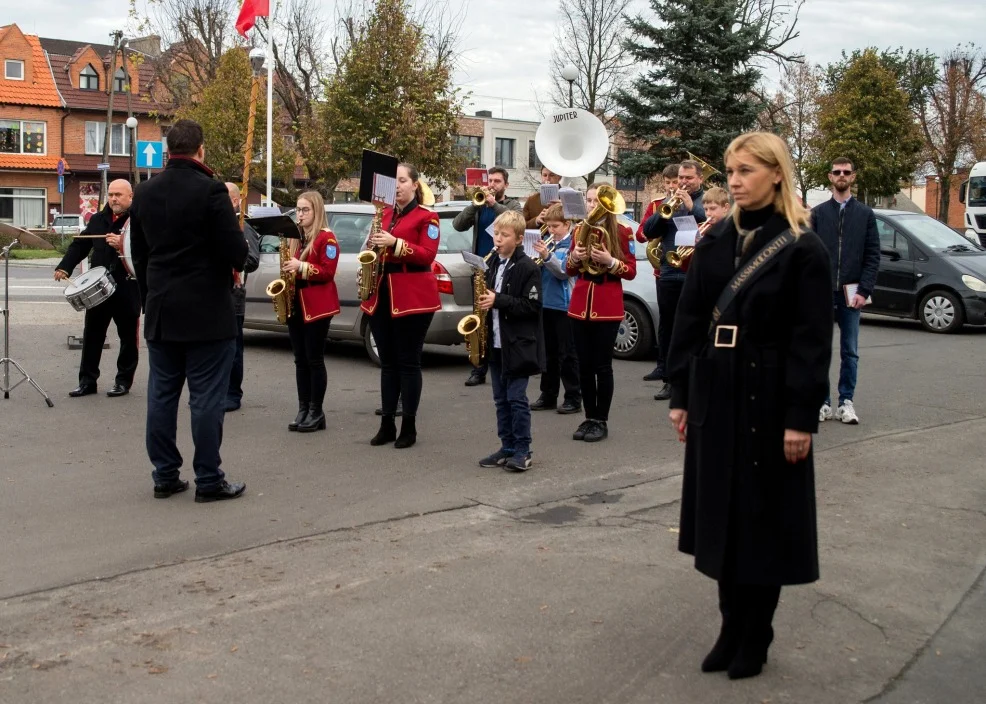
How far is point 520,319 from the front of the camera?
24.7 feet

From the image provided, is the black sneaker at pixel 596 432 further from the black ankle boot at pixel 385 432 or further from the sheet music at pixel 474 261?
the sheet music at pixel 474 261

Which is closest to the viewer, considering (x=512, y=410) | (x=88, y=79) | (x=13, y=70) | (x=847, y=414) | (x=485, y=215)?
(x=512, y=410)

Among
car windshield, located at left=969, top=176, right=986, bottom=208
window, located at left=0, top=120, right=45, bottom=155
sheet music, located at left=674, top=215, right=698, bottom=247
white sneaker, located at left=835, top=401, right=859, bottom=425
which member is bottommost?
white sneaker, located at left=835, top=401, right=859, bottom=425

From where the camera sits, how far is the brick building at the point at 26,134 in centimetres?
6059

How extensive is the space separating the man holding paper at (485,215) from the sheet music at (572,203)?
6.36ft

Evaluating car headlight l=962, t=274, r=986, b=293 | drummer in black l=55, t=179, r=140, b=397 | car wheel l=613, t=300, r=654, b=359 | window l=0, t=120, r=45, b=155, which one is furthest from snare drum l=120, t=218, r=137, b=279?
window l=0, t=120, r=45, b=155

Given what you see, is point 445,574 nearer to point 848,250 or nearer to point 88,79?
point 848,250

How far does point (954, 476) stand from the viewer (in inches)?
299

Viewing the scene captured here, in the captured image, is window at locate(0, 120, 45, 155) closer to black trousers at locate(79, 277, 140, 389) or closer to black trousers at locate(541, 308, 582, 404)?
black trousers at locate(79, 277, 140, 389)

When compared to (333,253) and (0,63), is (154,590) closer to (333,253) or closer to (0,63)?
(333,253)

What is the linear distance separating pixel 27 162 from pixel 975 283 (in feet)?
183

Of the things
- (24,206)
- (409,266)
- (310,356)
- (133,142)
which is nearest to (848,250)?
(409,266)

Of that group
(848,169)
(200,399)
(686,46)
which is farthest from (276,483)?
(686,46)

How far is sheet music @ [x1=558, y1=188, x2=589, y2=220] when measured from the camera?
8633mm
